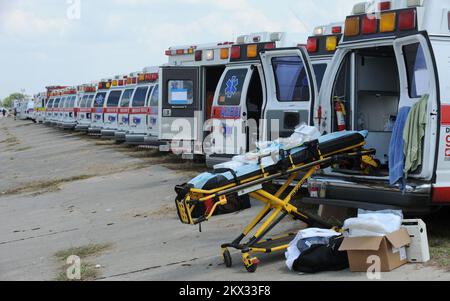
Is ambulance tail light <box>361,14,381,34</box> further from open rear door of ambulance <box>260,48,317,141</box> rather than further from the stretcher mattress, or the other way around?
open rear door of ambulance <box>260,48,317,141</box>

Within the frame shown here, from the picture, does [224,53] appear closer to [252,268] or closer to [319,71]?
[319,71]

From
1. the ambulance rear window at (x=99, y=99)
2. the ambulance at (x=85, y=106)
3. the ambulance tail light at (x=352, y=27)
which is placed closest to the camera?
the ambulance tail light at (x=352, y=27)

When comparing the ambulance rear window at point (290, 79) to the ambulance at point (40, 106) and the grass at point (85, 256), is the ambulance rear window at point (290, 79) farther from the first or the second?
the ambulance at point (40, 106)

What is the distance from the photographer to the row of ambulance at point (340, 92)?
601cm

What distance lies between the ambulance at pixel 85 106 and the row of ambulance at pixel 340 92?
51.0 feet

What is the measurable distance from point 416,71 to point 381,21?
66cm

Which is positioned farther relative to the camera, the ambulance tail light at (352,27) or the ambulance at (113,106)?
the ambulance at (113,106)

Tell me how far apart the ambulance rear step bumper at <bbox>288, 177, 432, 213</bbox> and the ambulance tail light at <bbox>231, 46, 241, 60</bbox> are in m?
3.78

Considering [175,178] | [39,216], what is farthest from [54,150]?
[39,216]

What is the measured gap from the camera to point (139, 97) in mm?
18969

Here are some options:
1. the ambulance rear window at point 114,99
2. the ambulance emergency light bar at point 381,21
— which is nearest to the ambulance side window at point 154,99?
the ambulance rear window at point 114,99

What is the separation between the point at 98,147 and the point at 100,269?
16067mm

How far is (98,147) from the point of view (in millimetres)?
22422
